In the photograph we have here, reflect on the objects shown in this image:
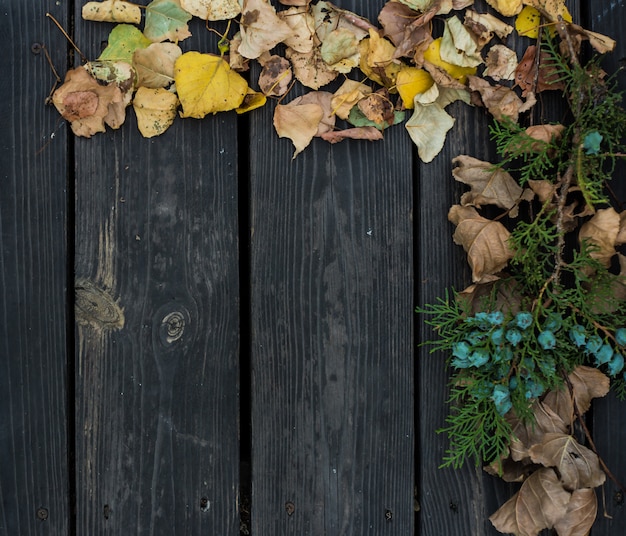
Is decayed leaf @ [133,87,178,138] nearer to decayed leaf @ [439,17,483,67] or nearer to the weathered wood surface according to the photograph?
the weathered wood surface

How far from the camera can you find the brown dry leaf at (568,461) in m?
1.20

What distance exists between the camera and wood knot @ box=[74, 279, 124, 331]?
1281 mm

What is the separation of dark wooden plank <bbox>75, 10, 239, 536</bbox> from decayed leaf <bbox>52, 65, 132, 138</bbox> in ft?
0.09

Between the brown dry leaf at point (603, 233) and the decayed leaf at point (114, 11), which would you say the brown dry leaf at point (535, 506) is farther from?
the decayed leaf at point (114, 11)

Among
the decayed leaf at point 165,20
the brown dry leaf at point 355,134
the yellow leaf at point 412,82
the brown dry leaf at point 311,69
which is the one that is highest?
the decayed leaf at point 165,20

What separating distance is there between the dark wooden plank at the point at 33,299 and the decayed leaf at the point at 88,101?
4cm

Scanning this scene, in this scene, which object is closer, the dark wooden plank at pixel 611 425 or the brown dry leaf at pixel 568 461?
the brown dry leaf at pixel 568 461

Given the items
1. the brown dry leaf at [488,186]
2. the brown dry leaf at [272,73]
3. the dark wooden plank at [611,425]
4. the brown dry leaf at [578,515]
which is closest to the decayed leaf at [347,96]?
the brown dry leaf at [272,73]

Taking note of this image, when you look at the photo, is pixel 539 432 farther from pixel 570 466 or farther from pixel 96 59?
pixel 96 59

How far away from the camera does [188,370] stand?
1289mm

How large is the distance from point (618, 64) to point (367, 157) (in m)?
0.49

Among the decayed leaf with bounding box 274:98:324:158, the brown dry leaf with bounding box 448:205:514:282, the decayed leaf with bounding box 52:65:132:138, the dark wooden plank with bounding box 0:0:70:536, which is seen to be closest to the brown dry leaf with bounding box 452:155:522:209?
the brown dry leaf with bounding box 448:205:514:282

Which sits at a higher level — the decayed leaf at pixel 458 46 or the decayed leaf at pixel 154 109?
the decayed leaf at pixel 458 46

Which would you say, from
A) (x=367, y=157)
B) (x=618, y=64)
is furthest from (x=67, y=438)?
(x=618, y=64)
